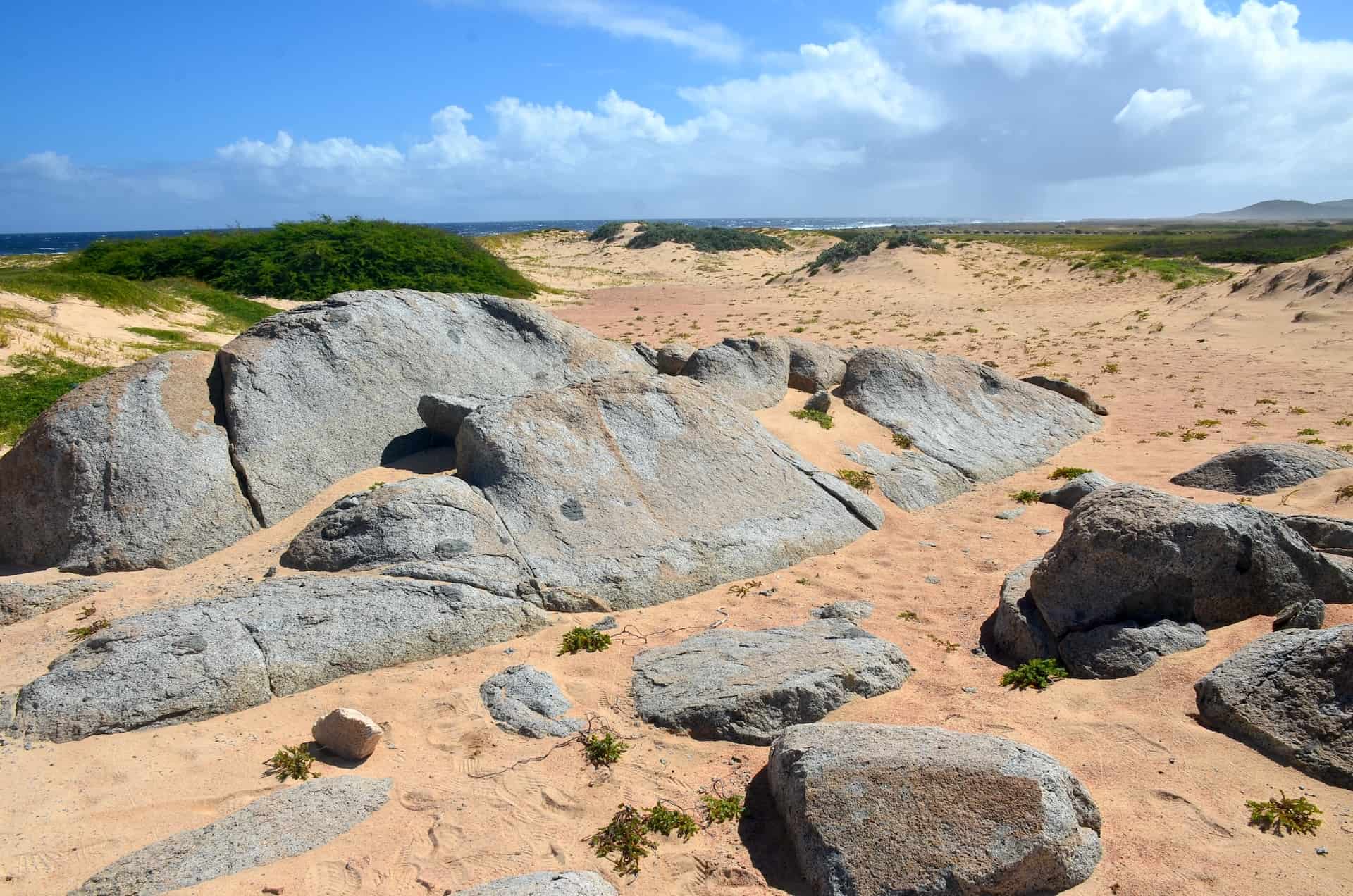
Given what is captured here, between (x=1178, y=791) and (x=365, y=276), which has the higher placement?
(x=365, y=276)

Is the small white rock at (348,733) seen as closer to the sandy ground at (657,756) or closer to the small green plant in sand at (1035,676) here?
the sandy ground at (657,756)

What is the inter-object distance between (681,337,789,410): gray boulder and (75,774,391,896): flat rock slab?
7.62 meters

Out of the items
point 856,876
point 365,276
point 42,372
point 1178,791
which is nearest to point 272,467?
point 856,876

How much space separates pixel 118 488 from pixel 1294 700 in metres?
9.34

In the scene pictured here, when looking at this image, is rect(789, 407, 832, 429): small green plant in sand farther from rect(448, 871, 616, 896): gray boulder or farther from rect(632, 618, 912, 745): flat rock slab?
rect(448, 871, 616, 896): gray boulder

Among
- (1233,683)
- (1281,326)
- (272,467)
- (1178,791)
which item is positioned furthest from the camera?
(1281,326)

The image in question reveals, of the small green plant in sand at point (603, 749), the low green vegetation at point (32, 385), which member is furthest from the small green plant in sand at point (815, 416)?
the low green vegetation at point (32, 385)

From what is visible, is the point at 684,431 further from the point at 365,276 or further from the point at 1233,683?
the point at 365,276

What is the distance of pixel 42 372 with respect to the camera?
14.1 meters

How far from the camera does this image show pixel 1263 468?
10.4 meters

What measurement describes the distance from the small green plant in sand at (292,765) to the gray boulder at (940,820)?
9.64 feet

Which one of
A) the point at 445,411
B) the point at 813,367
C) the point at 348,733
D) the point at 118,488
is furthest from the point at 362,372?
the point at 813,367

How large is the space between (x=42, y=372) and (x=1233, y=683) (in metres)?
17.0

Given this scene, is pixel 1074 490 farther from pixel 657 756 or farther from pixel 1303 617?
pixel 657 756
